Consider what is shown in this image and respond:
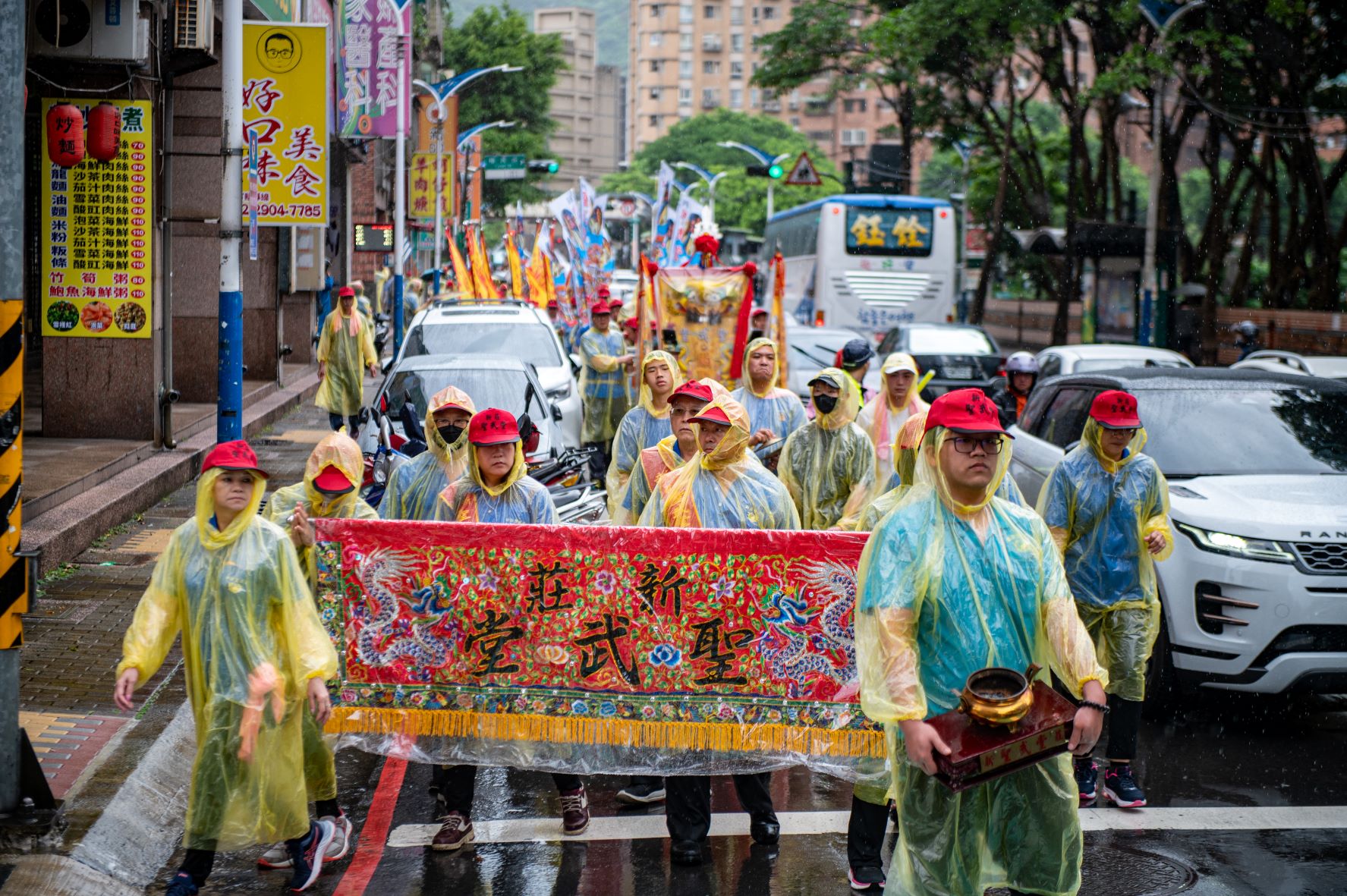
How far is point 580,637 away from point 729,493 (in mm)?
849

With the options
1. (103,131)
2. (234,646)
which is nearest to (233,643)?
(234,646)

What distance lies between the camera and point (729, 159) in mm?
102625

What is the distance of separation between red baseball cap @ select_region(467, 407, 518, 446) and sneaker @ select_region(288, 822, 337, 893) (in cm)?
155

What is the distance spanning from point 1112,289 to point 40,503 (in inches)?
924

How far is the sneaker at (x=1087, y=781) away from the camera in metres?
6.46

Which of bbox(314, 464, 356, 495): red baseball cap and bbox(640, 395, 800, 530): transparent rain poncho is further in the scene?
bbox(640, 395, 800, 530): transparent rain poncho

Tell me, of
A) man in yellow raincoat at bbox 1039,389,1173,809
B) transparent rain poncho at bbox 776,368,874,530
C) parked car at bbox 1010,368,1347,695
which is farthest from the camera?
transparent rain poncho at bbox 776,368,874,530

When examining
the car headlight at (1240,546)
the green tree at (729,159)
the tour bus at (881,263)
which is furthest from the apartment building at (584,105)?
the car headlight at (1240,546)

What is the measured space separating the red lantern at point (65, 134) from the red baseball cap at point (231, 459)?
25.0 ft

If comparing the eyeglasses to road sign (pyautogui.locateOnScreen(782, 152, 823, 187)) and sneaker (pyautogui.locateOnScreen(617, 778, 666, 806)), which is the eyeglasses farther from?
road sign (pyautogui.locateOnScreen(782, 152, 823, 187))

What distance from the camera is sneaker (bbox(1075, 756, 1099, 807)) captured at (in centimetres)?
646

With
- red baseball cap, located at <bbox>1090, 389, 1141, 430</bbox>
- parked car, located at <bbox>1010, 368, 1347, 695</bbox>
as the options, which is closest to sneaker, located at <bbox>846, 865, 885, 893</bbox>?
red baseball cap, located at <bbox>1090, 389, 1141, 430</bbox>

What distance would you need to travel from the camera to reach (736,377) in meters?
14.7

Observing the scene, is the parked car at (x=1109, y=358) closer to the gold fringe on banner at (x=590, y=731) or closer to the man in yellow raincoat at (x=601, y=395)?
the man in yellow raincoat at (x=601, y=395)
